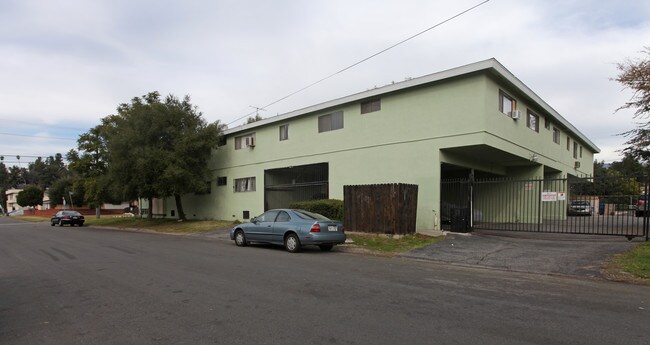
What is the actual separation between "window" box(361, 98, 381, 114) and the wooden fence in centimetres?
442

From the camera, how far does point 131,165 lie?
2623 cm

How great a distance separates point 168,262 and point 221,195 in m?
18.9

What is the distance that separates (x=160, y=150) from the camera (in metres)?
25.8

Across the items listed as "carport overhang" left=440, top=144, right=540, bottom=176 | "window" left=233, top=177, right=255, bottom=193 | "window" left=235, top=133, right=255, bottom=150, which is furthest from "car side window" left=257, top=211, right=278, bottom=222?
"window" left=235, top=133, right=255, bottom=150

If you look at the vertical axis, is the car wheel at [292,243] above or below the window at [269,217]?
below

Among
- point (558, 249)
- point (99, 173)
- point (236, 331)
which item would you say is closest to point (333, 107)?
point (558, 249)

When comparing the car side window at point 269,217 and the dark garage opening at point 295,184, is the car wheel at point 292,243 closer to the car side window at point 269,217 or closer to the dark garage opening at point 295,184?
the car side window at point 269,217

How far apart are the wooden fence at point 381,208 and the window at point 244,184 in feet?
35.5

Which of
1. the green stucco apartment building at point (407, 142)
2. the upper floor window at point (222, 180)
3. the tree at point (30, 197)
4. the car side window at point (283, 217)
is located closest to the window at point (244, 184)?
the green stucco apartment building at point (407, 142)

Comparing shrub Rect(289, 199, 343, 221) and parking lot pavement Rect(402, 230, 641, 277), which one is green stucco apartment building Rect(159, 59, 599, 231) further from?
parking lot pavement Rect(402, 230, 641, 277)

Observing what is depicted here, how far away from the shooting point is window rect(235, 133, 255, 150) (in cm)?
2628

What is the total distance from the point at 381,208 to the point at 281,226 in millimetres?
4252

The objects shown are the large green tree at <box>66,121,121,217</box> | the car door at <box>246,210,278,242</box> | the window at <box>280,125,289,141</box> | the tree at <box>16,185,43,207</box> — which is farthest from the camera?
the tree at <box>16,185,43,207</box>

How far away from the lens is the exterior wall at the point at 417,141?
16.0 meters
